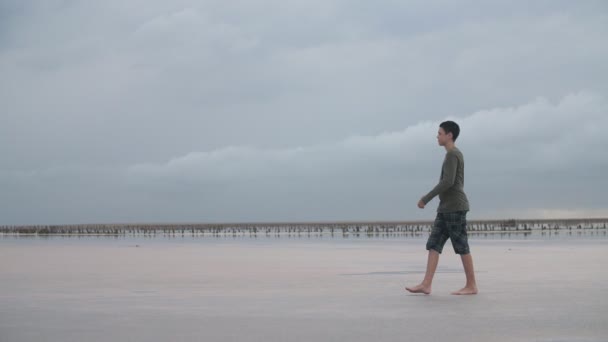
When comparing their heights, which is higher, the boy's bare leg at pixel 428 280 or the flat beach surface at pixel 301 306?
the boy's bare leg at pixel 428 280

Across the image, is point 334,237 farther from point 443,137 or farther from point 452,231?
point 452,231

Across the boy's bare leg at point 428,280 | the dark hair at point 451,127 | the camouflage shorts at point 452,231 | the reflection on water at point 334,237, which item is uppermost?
the dark hair at point 451,127

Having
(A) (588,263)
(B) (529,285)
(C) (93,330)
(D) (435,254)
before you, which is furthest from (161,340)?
(A) (588,263)

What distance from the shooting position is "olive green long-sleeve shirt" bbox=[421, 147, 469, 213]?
10.1 metres

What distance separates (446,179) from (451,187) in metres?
0.21

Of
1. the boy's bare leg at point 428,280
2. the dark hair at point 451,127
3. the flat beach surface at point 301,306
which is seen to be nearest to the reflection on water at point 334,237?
the flat beach surface at point 301,306

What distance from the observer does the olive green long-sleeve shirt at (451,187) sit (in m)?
10.1

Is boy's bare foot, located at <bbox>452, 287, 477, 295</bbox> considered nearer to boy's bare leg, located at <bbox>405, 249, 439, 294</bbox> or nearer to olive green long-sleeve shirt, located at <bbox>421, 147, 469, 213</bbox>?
boy's bare leg, located at <bbox>405, 249, 439, 294</bbox>

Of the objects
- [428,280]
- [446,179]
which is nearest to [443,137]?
[446,179]

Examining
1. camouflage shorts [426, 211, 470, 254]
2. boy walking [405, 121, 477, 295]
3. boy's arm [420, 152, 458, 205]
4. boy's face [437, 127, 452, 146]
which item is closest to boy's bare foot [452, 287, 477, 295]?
boy walking [405, 121, 477, 295]

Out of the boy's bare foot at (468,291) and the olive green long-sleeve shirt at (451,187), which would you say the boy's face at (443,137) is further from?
the boy's bare foot at (468,291)

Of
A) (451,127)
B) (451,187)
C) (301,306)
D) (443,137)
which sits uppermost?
(451,127)

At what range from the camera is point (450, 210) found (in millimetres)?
10250

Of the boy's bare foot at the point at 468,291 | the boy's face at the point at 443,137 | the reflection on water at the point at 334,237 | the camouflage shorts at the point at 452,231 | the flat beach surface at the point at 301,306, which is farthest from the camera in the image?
the reflection on water at the point at 334,237
